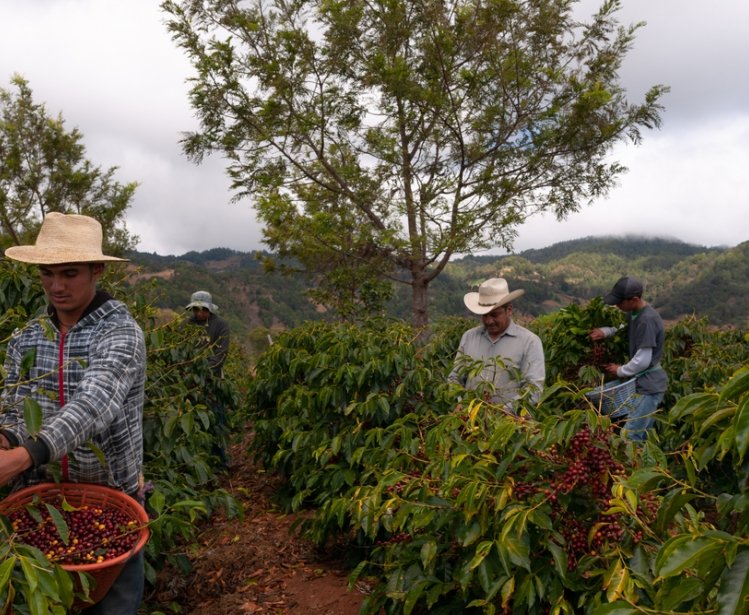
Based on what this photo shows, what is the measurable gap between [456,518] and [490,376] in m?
1.62

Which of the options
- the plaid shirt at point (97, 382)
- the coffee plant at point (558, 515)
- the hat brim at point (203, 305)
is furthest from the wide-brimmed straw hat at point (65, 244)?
the hat brim at point (203, 305)

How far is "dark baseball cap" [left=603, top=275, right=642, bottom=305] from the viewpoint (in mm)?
4652

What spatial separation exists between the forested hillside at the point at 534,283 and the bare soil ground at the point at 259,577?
1687 centimetres

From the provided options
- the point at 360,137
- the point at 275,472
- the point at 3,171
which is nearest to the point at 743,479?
the point at 275,472

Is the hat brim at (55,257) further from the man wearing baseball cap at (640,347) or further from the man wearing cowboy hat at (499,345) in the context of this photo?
the man wearing baseball cap at (640,347)

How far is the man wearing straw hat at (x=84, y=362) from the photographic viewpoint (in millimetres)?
2051

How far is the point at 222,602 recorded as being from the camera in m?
3.58

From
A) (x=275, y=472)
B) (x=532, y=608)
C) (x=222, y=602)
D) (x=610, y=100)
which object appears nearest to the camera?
(x=532, y=608)

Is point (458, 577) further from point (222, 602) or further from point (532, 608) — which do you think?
point (222, 602)

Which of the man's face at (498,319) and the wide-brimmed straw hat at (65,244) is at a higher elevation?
the wide-brimmed straw hat at (65,244)

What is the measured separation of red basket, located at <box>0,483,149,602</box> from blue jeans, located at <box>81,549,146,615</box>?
0.75 ft

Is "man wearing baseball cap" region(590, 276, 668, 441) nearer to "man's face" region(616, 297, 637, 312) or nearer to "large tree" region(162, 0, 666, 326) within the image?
"man's face" region(616, 297, 637, 312)

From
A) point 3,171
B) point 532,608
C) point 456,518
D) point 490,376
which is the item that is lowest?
point 532,608

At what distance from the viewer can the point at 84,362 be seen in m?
1.96
